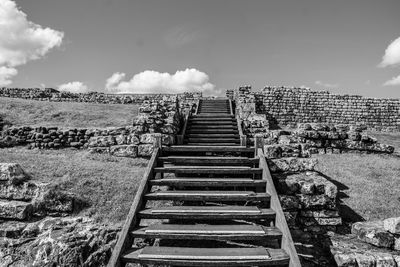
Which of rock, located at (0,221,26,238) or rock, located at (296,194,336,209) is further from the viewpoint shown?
rock, located at (296,194,336,209)

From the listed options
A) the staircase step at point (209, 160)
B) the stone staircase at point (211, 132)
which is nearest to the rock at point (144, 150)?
the stone staircase at point (211, 132)

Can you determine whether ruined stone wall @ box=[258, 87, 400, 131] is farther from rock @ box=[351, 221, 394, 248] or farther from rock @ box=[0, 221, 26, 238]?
rock @ box=[0, 221, 26, 238]

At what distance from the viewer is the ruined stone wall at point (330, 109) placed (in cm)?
2300

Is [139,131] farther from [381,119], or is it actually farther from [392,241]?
[381,119]

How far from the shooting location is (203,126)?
11.2 meters

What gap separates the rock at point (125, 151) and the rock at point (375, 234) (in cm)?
656

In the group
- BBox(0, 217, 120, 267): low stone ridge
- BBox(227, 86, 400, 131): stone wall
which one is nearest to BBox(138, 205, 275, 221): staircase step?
BBox(0, 217, 120, 267): low stone ridge

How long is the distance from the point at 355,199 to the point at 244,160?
3832mm

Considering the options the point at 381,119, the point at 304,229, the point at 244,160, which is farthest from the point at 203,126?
the point at 381,119

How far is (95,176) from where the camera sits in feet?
22.6

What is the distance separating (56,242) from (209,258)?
292 cm

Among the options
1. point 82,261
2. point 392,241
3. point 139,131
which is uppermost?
point 139,131

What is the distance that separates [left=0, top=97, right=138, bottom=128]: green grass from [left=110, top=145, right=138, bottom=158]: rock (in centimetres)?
550

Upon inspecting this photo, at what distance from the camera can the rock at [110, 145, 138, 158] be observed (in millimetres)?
8438
